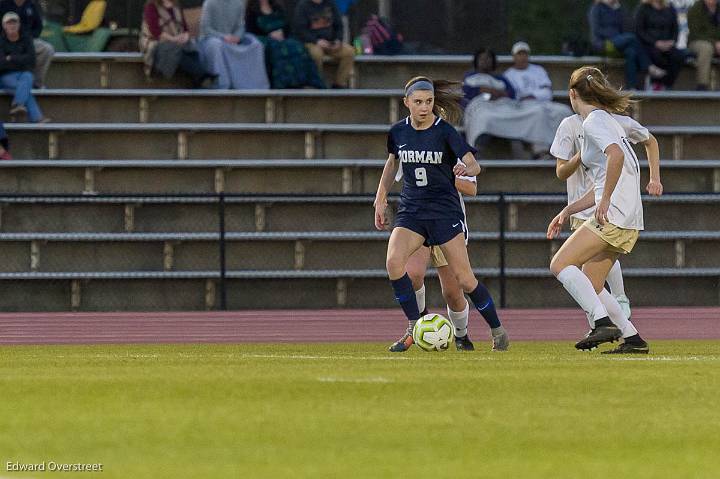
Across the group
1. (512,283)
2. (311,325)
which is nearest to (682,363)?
(311,325)

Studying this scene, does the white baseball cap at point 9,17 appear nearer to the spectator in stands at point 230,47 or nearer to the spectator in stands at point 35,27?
the spectator in stands at point 35,27

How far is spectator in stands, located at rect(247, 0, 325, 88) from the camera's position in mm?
23359

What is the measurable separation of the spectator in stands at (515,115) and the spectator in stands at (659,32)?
2066 millimetres

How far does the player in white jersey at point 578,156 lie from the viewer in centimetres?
1267

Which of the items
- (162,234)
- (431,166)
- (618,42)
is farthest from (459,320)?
(618,42)

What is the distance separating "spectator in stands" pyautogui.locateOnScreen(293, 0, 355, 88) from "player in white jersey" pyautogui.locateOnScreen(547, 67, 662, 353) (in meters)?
11.8

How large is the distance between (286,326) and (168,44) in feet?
21.1

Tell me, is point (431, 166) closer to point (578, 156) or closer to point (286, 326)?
point (578, 156)

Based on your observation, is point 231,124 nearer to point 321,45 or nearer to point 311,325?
point 321,45

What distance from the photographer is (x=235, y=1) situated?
23219mm

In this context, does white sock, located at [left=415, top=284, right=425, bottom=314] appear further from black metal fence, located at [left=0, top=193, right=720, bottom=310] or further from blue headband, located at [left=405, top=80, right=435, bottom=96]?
black metal fence, located at [left=0, top=193, right=720, bottom=310]

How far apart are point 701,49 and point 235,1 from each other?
7085mm

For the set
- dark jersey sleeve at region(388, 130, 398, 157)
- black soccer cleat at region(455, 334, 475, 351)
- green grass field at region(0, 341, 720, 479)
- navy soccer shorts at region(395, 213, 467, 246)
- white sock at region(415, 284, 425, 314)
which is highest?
dark jersey sleeve at region(388, 130, 398, 157)

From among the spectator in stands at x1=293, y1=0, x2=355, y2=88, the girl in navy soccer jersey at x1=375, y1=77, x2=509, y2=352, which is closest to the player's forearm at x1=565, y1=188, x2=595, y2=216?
the girl in navy soccer jersey at x1=375, y1=77, x2=509, y2=352
